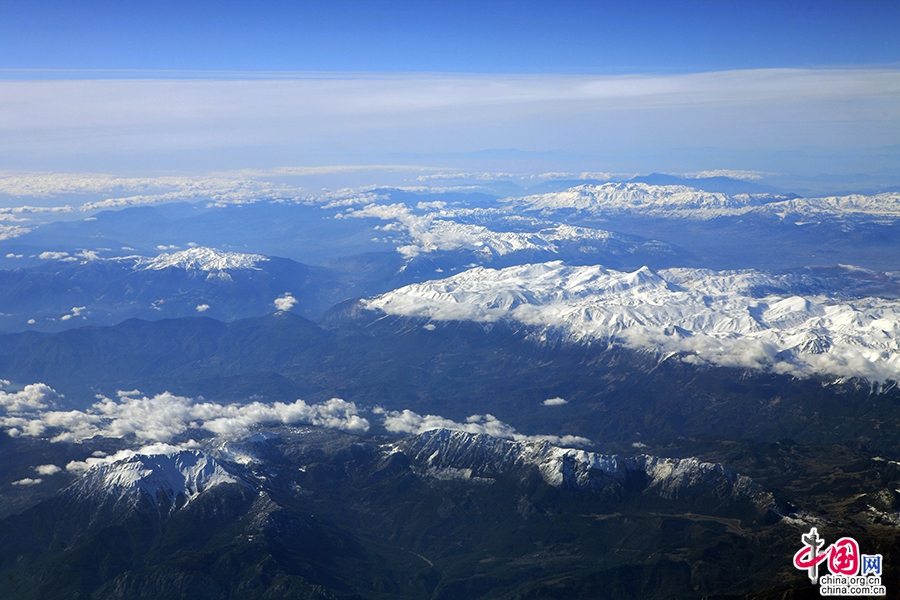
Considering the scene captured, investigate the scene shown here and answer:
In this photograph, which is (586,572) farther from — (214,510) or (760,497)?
(214,510)

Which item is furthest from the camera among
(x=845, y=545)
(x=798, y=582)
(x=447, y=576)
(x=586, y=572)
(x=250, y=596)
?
(x=447, y=576)

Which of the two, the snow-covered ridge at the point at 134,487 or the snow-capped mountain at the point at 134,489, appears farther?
the snow-covered ridge at the point at 134,487

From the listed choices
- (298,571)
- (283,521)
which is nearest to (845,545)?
(298,571)

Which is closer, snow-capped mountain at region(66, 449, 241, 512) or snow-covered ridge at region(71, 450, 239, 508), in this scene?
snow-capped mountain at region(66, 449, 241, 512)

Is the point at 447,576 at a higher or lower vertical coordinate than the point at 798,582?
lower

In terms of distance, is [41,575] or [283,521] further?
[283,521]

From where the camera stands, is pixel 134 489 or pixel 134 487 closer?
pixel 134 489

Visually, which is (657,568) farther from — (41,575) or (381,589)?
(41,575)

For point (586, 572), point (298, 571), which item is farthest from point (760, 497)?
point (298, 571)

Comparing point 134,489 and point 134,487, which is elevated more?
point 134,487

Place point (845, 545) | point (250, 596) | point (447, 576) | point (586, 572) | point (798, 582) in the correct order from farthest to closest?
point (447, 576) < point (586, 572) < point (250, 596) < point (798, 582) < point (845, 545)

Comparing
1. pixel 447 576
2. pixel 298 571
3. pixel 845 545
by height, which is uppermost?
pixel 845 545
